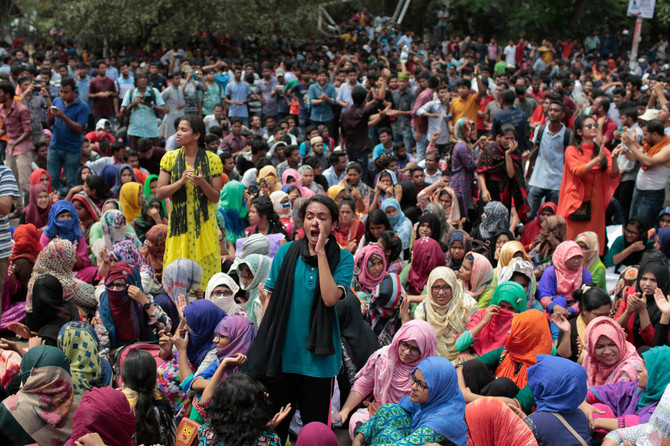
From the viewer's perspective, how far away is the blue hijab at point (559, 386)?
11.7 ft

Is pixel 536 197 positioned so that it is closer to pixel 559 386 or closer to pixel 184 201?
pixel 184 201

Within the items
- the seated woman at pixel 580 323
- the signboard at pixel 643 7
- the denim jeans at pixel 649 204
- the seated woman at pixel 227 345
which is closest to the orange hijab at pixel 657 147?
the denim jeans at pixel 649 204

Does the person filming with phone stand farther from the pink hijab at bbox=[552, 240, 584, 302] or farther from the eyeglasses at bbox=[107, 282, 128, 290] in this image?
the pink hijab at bbox=[552, 240, 584, 302]

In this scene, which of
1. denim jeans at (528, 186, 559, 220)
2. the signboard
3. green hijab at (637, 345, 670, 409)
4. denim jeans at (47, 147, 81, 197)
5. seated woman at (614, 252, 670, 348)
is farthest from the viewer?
the signboard

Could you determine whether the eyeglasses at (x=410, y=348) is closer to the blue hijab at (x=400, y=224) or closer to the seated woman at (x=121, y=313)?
the seated woman at (x=121, y=313)

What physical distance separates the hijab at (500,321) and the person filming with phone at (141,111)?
6.79 meters

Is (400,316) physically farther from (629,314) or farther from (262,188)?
(262,188)

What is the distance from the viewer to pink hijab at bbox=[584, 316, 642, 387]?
4.23 meters

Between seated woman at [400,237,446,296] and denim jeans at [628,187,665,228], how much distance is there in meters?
2.67

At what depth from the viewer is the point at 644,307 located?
4785mm

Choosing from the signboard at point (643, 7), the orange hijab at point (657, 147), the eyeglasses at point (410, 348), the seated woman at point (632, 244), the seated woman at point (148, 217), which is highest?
the signboard at point (643, 7)

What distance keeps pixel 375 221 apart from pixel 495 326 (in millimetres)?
2011

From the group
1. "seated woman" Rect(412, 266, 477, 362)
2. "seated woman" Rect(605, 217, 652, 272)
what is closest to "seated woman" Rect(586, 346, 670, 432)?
"seated woman" Rect(412, 266, 477, 362)

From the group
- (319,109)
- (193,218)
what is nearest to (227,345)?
(193,218)
